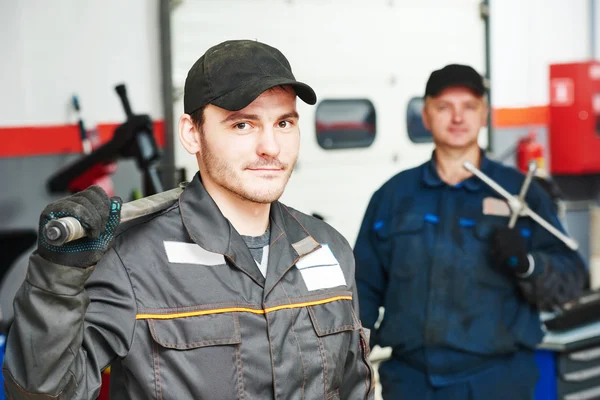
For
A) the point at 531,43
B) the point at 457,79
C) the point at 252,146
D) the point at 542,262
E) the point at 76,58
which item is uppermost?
the point at 531,43

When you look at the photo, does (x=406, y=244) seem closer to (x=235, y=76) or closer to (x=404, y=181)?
(x=404, y=181)

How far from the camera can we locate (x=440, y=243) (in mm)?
2465

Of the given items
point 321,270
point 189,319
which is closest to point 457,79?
point 321,270

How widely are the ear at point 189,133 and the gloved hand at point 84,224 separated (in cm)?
30

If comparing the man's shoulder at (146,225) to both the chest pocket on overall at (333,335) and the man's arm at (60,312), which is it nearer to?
the man's arm at (60,312)

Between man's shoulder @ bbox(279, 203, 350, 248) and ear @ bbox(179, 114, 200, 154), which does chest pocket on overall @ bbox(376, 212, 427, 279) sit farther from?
ear @ bbox(179, 114, 200, 154)

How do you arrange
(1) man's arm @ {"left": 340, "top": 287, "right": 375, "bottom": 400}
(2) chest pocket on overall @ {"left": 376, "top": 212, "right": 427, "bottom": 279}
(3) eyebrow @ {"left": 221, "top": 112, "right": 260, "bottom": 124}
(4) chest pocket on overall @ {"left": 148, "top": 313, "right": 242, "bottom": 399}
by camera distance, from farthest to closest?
(2) chest pocket on overall @ {"left": 376, "top": 212, "right": 427, "bottom": 279}
(1) man's arm @ {"left": 340, "top": 287, "right": 375, "bottom": 400}
(3) eyebrow @ {"left": 221, "top": 112, "right": 260, "bottom": 124}
(4) chest pocket on overall @ {"left": 148, "top": 313, "right": 242, "bottom": 399}

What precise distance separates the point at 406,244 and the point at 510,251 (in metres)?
0.31

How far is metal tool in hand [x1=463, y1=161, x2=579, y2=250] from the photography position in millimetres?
2436

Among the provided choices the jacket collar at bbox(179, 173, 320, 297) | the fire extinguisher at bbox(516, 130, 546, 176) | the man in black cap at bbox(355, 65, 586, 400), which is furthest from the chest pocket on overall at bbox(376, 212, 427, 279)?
the fire extinguisher at bbox(516, 130, 546, 176)

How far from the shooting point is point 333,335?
1.52m

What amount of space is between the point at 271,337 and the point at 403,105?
113 inches

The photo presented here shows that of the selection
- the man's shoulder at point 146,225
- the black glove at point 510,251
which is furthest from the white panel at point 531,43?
the man's shoulder at point 146,225

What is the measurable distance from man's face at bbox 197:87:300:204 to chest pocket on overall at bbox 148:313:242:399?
0.23 meters
